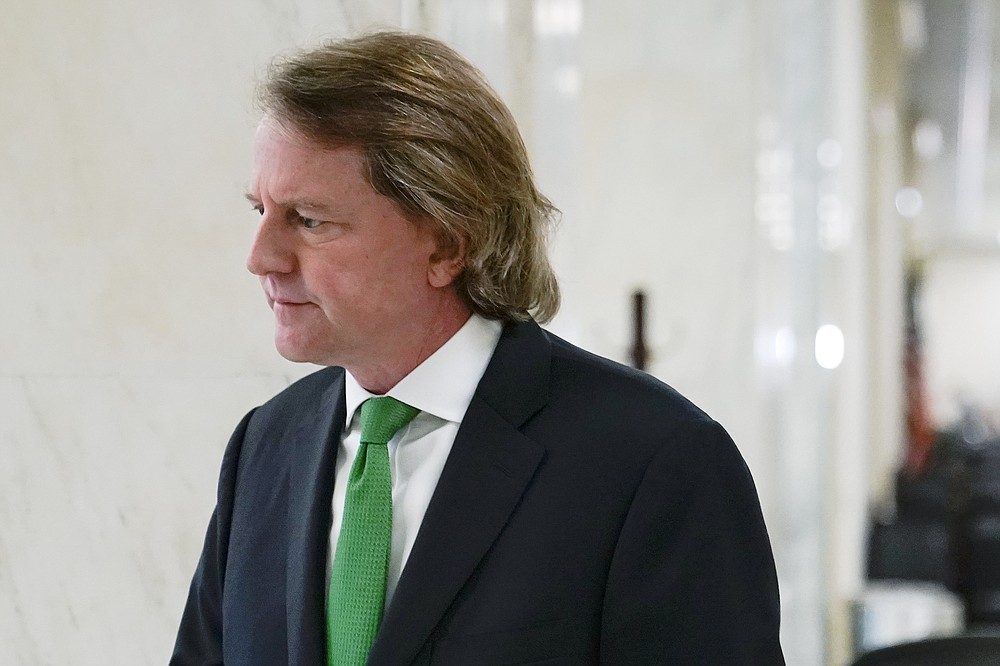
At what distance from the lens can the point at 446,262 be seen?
1.54 meters

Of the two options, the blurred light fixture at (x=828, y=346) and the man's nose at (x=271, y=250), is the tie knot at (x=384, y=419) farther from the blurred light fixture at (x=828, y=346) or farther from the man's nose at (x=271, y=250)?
the blurred light fixture at (x=828, y=346)

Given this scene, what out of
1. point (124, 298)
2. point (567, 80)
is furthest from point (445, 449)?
point (567, 80)

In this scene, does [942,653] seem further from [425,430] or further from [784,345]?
[784,345]

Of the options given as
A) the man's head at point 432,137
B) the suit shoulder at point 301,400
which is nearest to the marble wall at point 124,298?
the suit shoulder at point 301,400

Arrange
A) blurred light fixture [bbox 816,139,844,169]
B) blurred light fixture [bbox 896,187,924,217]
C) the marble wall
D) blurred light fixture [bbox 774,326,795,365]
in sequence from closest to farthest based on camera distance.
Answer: the marble wall
blurred light fixture [bbox 774,326,795,365]
blurred light fixture [bbox 816,139,844,169]
blurred light fixture [bbox 896,187,924,217]

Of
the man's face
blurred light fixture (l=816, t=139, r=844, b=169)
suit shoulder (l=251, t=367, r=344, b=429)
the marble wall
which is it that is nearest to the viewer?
the man's face

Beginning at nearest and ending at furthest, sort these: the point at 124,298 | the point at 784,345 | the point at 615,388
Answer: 1. the point at 615,388
2. the point at 124,298
3. the point at 784,345

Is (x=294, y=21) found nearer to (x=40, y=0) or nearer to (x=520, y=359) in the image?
(x=40, y=0)

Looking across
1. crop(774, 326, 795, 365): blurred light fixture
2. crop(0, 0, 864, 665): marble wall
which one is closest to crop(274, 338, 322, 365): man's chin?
crop(0, 0, 864, 665): marble wall

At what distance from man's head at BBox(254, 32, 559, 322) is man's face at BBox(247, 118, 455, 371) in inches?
0.8

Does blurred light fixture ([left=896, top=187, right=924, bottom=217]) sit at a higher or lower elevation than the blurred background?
lower

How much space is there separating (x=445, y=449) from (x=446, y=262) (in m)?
0.23

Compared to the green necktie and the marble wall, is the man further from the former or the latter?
the marble wall

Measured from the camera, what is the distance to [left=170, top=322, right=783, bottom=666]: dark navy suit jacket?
1.35m
